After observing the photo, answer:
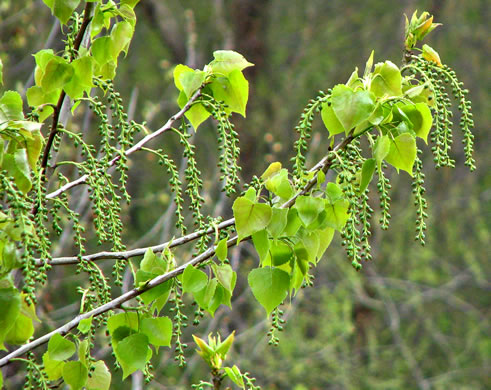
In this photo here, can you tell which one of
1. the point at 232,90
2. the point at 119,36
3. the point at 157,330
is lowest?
the point at 157,330

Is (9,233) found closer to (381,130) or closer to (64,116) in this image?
(64,116)

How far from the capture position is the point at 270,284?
5.47 ft

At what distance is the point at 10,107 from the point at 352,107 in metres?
0.69

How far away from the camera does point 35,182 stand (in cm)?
166

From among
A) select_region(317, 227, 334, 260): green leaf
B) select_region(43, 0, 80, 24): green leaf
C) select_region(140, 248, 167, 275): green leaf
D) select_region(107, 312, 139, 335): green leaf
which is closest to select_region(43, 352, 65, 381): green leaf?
select_region(107, 312, 139, 335): green leaf

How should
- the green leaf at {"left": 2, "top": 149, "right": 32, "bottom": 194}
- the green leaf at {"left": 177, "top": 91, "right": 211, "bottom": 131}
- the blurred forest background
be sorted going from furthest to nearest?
the blurred forest background, the green leaf at {"left": 177, "top": 91, "right": 211, "bottom": 131}, the green leaf at {"left": 2, "top": 149, "right": 32, "bottom": 194}

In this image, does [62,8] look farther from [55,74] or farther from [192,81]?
[192,81]

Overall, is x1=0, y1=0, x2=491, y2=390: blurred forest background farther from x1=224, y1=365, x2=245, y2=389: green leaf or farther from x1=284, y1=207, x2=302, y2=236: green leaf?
x1=284, y1=207, x2=302, y2=236: green leaf

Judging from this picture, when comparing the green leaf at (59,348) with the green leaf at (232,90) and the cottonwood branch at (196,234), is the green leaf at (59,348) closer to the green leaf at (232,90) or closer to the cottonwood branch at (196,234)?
the cottonwood branch at (196,234)

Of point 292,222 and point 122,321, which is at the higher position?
point 292,222

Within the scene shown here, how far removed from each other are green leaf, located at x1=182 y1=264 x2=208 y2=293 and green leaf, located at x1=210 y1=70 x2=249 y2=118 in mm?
377

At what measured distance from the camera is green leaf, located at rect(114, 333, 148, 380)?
1.70 metres

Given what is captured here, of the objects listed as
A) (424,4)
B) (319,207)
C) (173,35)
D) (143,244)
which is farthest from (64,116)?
(424,4)

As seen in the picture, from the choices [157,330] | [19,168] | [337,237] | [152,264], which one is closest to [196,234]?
[152,264]
